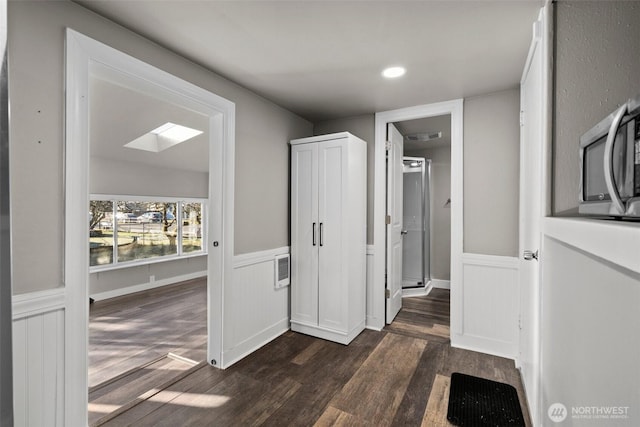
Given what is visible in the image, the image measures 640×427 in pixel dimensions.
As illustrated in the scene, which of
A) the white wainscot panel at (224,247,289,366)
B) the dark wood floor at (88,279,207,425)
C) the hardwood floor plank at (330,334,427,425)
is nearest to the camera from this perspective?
the hardwood floor plank at (330,334,427,425)

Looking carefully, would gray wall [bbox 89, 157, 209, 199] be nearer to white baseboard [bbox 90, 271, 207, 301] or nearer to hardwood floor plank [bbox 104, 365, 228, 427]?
white baseboard [bbox 90, 271, 207, 301]

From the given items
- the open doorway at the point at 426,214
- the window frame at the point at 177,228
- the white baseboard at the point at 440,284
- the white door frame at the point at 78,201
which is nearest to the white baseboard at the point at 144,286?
the window frame at the point at 177,228

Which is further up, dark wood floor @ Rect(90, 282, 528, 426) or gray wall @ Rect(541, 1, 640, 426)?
gray wall @ Rect(541, 1, 640, 426)

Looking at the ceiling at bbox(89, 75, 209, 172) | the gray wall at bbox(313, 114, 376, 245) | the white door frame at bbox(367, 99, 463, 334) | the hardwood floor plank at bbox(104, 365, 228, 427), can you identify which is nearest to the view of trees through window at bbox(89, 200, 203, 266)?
the ceiling at bbox(89, 75, 209, 172)

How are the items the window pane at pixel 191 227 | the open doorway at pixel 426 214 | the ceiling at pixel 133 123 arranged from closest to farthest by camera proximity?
1. the ceiling at pixel 133 123
2. the open doorway at pixel 426 214
3. the window pane at pixel 191 227

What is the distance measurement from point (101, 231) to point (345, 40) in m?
4.55

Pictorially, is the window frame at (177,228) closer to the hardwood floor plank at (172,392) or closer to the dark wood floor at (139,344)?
the dark wood floor at (139,344)

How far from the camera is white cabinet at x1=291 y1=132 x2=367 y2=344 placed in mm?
2859

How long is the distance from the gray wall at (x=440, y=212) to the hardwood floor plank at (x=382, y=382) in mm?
2220

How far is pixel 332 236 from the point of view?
9.59 feet

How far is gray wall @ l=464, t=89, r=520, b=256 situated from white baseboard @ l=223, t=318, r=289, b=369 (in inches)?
79.0

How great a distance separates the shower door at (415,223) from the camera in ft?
15.0

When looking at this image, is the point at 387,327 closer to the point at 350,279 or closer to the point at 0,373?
the point at 350,279

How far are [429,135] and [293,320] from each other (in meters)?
3.01
